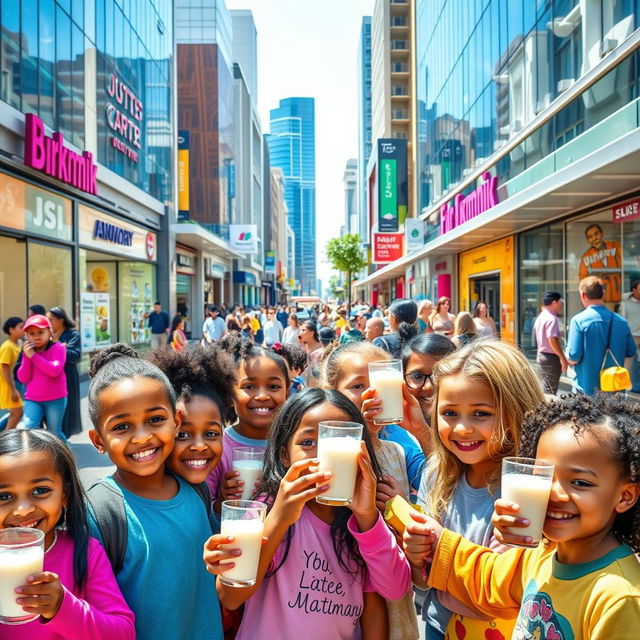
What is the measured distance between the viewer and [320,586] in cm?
206

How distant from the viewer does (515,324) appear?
17266 millimetres

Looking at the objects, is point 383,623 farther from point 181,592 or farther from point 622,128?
point 622,128

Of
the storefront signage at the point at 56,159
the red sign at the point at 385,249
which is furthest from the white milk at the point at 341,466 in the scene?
the red sign at the point at 385,249

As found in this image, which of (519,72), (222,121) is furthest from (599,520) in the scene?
(222,121)

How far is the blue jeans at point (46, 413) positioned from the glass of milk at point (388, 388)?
17.5ft

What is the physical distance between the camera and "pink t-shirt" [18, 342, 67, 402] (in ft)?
22.7

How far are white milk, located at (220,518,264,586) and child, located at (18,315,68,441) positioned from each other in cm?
584

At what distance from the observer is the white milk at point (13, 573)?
1.54 meters

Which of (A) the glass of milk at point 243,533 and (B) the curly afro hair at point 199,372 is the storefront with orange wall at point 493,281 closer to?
(B) the curly afro hair at point 199,372

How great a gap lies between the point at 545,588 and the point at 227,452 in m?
1.65

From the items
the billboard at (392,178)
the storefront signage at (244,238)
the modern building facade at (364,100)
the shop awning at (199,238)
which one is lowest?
the shop awning at (199,238)

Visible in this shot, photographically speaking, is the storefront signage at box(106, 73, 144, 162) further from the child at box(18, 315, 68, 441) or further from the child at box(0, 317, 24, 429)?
the child at box(18, 315, 68, 441)

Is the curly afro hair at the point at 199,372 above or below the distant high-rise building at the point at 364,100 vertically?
below

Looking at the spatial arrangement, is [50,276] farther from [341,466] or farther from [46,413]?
[341,466]
